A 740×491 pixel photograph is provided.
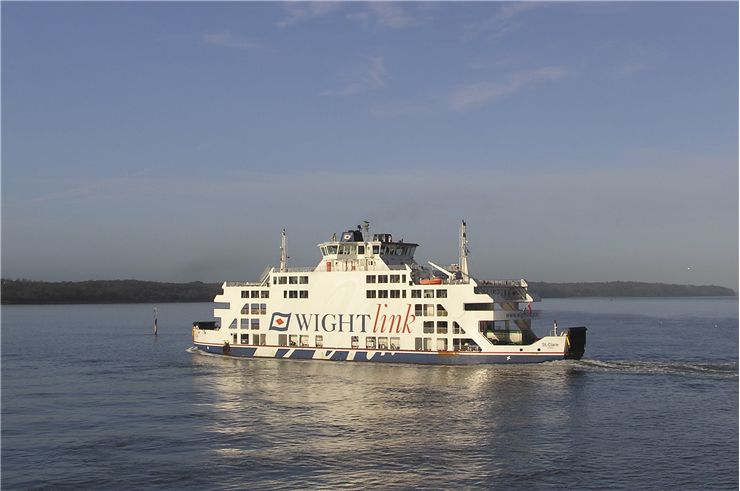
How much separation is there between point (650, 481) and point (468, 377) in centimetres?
2391

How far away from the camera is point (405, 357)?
193 feet

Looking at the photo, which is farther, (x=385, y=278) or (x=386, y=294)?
(x=385, y=278)

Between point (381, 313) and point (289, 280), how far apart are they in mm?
9666

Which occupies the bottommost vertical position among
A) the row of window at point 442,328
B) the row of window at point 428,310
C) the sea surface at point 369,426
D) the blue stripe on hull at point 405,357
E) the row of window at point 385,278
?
the sea surface at point 369,426

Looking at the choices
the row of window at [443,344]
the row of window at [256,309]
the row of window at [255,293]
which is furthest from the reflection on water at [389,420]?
the row of window at [255,293]

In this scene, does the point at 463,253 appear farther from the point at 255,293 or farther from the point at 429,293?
the point at 255,293

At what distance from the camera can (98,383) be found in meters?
53.8

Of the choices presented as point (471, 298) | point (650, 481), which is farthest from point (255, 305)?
point (650, 481)

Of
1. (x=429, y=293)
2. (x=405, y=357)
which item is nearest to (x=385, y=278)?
(x=429, y=293)

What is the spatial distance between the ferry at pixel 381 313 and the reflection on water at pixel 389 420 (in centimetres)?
163

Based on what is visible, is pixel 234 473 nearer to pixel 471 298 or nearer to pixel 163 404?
pixel 163 404

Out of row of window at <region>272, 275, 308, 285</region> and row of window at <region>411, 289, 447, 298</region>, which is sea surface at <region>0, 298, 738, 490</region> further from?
row of window at <region>272, 275, 308, 285</region>

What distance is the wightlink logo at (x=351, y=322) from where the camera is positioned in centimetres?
5891

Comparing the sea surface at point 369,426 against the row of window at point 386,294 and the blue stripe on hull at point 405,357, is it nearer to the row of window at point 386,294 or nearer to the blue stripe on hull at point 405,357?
the blue stripe on hull at point 405,357
